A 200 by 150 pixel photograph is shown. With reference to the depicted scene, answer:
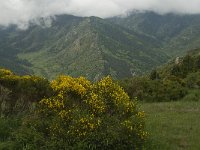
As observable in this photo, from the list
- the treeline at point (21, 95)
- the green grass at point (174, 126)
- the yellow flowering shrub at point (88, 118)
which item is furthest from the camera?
the treeline at point (21, 95)

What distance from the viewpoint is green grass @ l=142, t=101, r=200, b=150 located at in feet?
57.4

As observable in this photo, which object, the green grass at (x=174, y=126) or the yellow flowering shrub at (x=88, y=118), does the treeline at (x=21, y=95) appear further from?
the green grass at (x=174, y=126)

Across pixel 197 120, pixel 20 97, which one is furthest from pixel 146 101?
pixel 20 97

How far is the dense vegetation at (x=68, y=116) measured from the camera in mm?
16172

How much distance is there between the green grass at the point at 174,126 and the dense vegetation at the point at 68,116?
1.33 m

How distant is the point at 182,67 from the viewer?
4694cm

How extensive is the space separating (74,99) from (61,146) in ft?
9.44

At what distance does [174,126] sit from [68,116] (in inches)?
241

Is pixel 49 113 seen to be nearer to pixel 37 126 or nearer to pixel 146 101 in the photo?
pixel 37 126

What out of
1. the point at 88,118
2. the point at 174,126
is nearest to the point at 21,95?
the point at 88,118

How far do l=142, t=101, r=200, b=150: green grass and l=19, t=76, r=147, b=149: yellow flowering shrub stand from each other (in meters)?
1.45

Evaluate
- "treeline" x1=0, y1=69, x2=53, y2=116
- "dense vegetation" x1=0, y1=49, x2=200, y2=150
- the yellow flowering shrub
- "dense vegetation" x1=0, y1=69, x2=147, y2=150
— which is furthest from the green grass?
"treeline" x1=0, y1=69, x2=53, y2=116

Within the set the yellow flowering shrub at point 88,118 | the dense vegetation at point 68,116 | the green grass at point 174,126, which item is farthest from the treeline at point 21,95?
the green grass at point 174,126

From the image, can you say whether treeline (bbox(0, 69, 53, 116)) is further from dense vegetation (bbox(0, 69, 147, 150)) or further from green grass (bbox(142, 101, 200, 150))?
green grass (bbox(142, 101, 200, 150))
